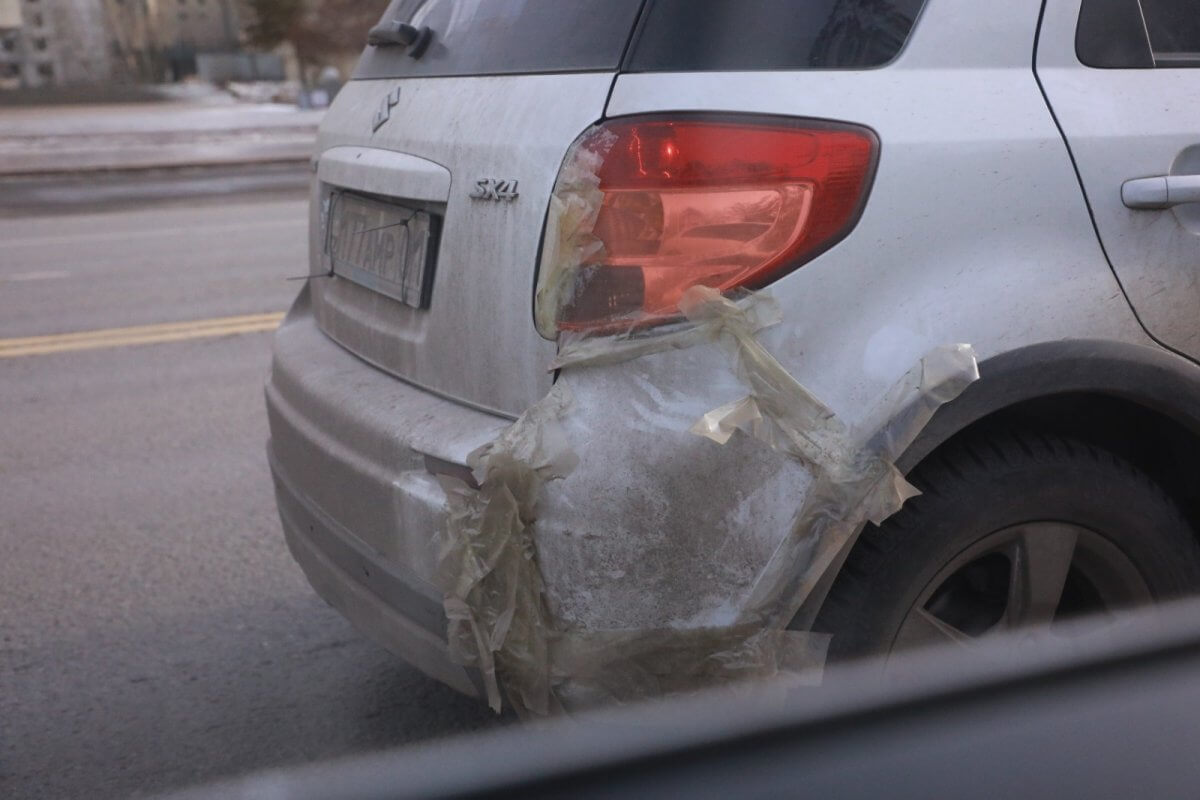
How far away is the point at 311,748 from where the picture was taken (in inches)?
110

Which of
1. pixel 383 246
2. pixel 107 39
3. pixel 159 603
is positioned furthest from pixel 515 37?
pixel 107 39

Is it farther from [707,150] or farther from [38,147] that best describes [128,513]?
[38,147]

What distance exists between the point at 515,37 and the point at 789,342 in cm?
83

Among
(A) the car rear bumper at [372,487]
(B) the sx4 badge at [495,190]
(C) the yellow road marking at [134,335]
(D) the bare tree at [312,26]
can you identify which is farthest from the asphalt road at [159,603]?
(D) the bare tree at [312,26]

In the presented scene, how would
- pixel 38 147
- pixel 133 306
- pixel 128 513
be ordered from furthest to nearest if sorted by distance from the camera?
pixel 38 147 → pixel 133 306 → pixel 128 513

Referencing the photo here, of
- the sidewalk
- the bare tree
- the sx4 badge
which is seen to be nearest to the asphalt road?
the sx4 badge

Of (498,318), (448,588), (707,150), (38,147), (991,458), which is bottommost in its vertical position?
(38,147)

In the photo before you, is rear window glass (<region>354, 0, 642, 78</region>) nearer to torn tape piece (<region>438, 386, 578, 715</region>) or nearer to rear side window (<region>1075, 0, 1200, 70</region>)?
torn tape piece (<region>438, 386, 578, 715</region>)

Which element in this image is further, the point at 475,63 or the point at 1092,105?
the point at 475,63

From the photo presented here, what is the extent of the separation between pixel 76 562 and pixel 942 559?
2.86m

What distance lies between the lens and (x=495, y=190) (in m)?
2.14

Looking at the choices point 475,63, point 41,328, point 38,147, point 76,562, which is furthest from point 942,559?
point 38,147

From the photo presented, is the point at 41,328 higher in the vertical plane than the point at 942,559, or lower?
lower

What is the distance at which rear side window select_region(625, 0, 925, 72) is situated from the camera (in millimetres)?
1964
